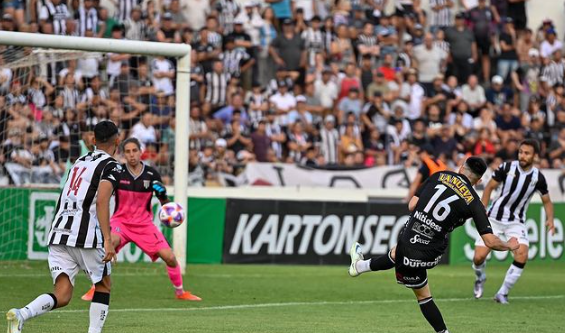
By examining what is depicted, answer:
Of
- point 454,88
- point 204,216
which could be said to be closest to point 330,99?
point 454,88

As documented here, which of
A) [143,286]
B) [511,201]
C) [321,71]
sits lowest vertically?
[143,286]

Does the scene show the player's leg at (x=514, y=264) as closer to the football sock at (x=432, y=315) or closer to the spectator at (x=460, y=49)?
the football sock at (x=432, y=315)

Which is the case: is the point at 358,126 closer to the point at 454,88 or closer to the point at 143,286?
the point at 454,88

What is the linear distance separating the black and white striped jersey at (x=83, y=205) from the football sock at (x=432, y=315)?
3.25 metres

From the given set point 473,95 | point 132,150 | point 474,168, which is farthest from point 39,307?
point 473,95

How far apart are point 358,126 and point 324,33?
338 centimetres

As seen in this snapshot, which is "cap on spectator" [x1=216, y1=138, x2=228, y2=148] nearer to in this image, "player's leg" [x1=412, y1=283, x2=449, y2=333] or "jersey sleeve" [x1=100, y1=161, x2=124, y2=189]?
"player's leg" [x1=412, y1=283, x2=449, y2=333]

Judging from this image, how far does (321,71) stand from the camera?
88.7ft

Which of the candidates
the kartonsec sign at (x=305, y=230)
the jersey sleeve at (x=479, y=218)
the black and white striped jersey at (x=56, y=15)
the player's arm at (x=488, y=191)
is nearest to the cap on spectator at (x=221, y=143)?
the kartonsec sign at (x=305, y=230)

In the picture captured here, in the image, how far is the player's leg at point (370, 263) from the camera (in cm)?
1125

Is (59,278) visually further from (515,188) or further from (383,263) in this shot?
(515,188)

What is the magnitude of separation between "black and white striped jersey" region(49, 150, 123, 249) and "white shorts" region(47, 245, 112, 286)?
0.08 meters

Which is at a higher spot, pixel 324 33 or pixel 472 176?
pixel 324 33

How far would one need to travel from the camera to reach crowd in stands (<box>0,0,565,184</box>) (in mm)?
20141
